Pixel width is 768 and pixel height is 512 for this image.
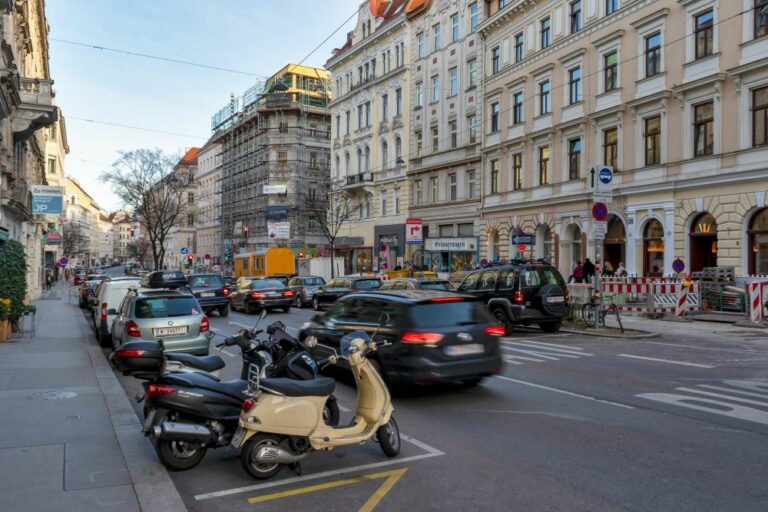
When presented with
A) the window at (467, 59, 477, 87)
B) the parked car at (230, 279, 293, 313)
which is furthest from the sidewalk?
the window at (467, 59, 477, 87)

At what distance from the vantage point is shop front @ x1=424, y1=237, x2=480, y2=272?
40.9 m

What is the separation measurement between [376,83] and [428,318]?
45.3 meters

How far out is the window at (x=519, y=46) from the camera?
37094mm

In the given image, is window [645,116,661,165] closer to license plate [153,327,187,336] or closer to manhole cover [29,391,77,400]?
license plate [153,327,187,336]

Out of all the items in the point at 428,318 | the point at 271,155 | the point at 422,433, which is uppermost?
the point at 271,155

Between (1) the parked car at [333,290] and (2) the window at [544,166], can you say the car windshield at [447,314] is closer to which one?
(1) the parked car at [333,290]

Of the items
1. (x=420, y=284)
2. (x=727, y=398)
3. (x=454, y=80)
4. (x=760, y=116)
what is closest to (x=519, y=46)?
(x=454, y=80)

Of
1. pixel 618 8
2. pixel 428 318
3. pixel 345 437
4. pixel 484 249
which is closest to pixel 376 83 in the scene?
pixel 484 249

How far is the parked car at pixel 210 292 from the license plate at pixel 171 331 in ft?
40.7

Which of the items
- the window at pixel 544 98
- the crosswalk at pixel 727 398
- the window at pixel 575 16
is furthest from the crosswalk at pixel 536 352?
the window at pixel 575 16

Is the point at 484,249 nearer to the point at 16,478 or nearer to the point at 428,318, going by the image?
the point at 428,318

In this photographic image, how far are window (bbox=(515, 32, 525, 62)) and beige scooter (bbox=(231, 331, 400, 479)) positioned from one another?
34.7m

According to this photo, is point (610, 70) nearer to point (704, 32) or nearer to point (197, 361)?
point (704, 32)

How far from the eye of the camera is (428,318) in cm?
875
